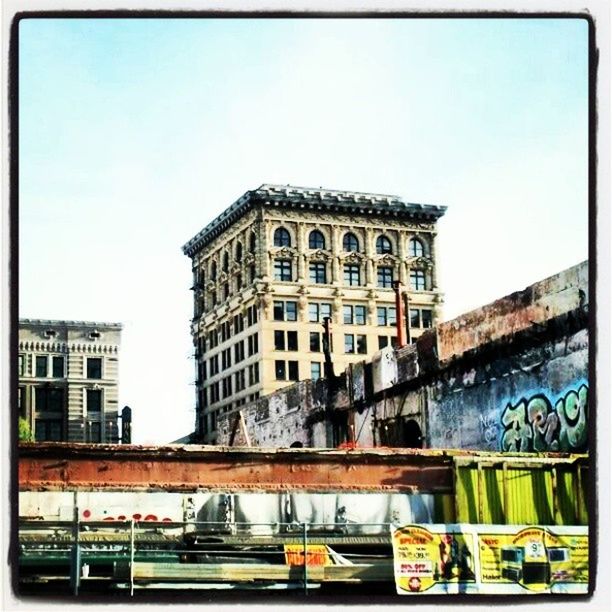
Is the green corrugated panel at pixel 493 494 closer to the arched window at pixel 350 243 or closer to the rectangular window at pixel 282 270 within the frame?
the rectangular window at pixel 282 270

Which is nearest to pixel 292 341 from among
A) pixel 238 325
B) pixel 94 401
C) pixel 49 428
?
pixel 238 325

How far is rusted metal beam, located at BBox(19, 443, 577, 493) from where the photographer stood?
23406 mm

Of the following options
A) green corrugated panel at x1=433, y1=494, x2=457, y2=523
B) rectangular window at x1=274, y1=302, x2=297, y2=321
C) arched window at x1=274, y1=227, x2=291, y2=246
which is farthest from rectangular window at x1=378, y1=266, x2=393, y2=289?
green corrugated panel at x1=433, y1=494, x2=457, y2=523

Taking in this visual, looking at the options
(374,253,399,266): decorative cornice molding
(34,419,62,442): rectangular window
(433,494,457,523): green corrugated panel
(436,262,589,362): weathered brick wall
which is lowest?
(433,494,457,523): green corrugated panel

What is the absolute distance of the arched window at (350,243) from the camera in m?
80.4

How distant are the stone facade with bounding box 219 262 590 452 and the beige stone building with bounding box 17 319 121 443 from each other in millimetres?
24522

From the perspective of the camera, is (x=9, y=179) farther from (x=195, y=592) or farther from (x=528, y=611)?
(x=528, y=611)

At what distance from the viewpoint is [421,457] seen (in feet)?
81.6

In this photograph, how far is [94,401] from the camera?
67.3m

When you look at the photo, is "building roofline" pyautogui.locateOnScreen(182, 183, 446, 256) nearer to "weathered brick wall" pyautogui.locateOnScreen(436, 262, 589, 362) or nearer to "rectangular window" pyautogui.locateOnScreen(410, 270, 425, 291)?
"rectangular window" pyautogui.locateOnScreen(410, 270, 425, 291)

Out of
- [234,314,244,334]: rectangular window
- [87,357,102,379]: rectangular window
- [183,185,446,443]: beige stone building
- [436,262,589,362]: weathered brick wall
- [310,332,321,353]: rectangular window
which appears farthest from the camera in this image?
[310,332,321,353]: rectangular window

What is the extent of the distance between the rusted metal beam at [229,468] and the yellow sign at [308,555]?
2.43m

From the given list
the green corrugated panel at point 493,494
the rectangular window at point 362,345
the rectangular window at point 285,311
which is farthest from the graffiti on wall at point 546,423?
the rectangular window at point 362,345

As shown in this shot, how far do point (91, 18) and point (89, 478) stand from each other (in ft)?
30.2
